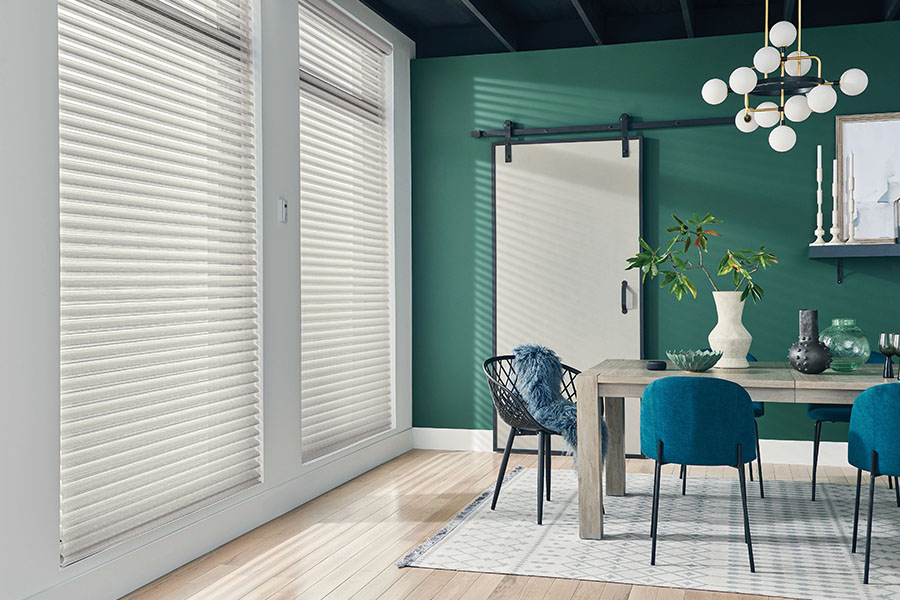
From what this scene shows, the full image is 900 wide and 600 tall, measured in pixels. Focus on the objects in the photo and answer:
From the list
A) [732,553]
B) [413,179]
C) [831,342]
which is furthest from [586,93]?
[732,553]

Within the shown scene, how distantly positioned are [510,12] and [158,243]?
12.0 feet

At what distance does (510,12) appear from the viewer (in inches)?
241

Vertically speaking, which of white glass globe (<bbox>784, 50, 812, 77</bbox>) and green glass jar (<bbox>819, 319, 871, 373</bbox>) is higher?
white glass globe (<bbox>784, 50, 812, 77</bbox>)

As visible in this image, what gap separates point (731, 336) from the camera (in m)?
4.05

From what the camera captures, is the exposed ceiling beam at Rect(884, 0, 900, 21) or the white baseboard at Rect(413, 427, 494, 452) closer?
the exposed ceiling beam at Rect(884, 0, 900, 21)

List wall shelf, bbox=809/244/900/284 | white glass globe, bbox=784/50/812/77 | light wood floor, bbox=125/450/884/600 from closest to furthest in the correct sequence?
1. light wood floor, bbox=125/450/884/600
2. white glass globe, bbox=784/50/812/77
3. wall shelf, bbox=809/244/900/284

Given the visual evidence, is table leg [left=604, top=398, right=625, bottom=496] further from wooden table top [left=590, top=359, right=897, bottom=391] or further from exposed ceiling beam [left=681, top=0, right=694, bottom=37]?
exposed ceiling beam [left=681, top=0, right=694, bottom=37]

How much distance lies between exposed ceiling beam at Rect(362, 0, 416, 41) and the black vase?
330 centimetres

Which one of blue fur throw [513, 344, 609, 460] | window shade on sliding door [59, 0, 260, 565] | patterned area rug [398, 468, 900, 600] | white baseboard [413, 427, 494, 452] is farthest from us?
white baseboard [413, 427, 494, 452]

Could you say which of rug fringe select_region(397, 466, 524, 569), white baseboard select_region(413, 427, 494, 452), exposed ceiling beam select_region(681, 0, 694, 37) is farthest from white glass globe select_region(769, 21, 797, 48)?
white baseboard select_region(413, 427, 494, 452)

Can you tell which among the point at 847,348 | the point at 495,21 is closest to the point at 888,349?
the point at 847,348

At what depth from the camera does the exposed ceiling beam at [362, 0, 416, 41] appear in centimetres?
572

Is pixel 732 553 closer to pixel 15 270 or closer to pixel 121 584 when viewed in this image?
pixel 121 584

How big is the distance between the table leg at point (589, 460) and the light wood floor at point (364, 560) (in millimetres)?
553
